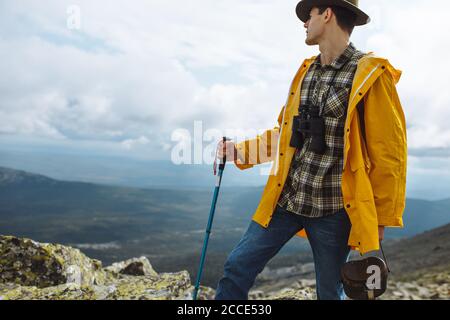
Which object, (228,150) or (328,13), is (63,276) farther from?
(328,13)

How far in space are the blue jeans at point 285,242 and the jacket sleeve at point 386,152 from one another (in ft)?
1.51

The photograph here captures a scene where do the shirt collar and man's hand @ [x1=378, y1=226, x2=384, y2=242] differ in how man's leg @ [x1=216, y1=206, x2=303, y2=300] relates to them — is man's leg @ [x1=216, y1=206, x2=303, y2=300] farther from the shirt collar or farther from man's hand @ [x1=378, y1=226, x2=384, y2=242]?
the shirt collar

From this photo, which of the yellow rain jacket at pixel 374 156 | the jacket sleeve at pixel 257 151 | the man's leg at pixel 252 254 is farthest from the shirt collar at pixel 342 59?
the man's leg at pixel 252 254

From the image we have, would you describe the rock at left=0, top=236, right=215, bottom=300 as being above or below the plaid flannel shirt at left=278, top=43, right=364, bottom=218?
below

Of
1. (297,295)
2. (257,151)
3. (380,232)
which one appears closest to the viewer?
Result: (380,232)

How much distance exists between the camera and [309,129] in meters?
4.96

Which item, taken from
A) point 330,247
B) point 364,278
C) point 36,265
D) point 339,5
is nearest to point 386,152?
point 330,247

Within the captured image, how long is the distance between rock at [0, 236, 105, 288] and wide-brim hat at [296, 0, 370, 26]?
20.6ft

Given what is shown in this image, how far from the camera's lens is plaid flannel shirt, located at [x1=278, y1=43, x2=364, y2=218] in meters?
4.91

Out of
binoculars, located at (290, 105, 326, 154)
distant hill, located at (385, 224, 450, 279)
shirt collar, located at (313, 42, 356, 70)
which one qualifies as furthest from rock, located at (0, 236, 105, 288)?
distant hill, located at (385, 224, 450, 279)

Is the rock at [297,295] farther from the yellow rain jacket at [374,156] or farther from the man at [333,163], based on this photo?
the yellow rain jacket at [374,156]

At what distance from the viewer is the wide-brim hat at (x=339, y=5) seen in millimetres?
4987

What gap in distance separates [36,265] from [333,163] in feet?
20.4
